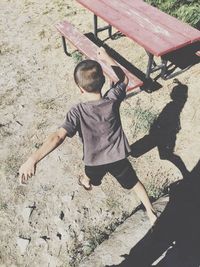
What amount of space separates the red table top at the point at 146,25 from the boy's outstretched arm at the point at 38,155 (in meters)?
2.38

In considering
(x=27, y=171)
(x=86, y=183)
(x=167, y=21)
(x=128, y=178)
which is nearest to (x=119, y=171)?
(x=128, y=178)

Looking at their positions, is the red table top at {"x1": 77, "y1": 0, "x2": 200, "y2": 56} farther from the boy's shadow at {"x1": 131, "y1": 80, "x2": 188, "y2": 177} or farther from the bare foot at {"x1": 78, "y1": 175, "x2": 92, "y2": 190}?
the bare foot at {"x1": 78, "y1": 175, "x2": 92, "y2": 190}

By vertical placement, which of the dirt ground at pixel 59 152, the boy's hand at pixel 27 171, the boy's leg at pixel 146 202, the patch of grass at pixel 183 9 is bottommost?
the dirt ground at pixel 59 152

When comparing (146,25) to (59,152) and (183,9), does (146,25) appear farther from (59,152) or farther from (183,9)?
(59,152)

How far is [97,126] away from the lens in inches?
114

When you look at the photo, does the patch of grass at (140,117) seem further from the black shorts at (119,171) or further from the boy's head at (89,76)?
the boy's head at (89,76)

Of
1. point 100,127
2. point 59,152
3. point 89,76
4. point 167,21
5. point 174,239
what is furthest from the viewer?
point 167,21

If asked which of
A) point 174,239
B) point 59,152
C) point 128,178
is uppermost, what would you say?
point 128,178

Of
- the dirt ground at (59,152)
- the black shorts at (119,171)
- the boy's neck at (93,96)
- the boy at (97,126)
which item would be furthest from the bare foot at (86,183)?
the boy's neck at (93,96)

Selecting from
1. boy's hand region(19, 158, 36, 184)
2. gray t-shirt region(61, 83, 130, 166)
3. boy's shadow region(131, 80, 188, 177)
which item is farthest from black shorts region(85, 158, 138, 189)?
boy's shadow region(131, 80, 188, 177)

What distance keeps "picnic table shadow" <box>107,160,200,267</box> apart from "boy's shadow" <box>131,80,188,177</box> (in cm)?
58

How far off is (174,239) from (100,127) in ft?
4.77

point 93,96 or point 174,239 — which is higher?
point 93,96

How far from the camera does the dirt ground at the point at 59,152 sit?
377 centimetres
